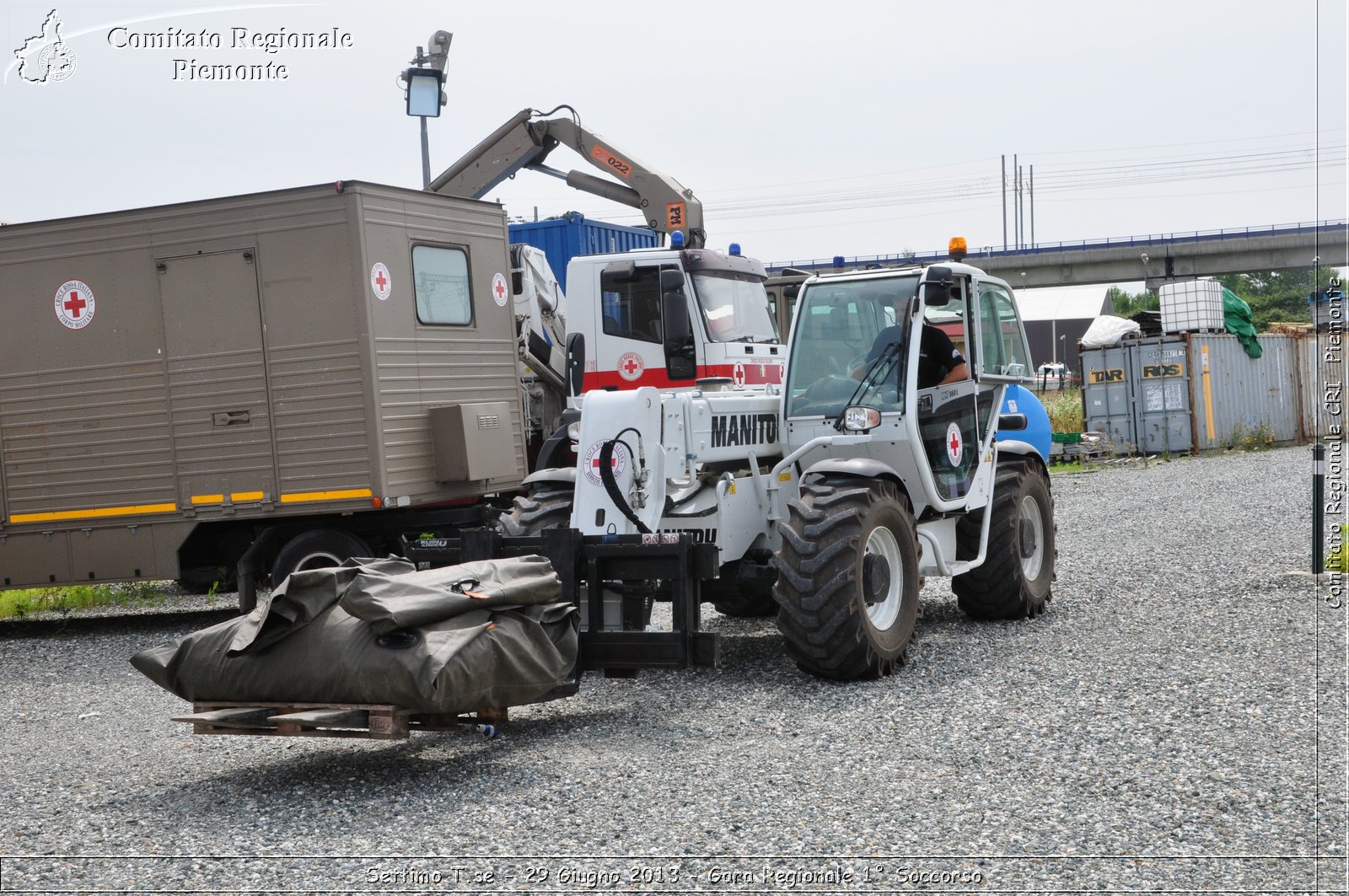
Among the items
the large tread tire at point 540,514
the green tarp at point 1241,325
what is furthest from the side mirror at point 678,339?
the green tarp at point 1241,325

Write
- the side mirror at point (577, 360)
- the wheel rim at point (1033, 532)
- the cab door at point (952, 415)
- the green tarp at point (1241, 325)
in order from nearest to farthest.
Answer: the cab door at point (952, 415) → the wheel rim at point (1033, 532) → the side mirror at point (577, 360) → the green tarp at point (1241, 325)

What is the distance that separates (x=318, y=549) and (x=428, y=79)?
632 cm

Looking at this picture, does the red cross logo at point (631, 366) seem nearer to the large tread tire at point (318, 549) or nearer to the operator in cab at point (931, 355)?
the large tread tire at point (318, 549)

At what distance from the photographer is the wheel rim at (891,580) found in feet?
24.7

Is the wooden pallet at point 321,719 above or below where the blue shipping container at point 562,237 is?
below

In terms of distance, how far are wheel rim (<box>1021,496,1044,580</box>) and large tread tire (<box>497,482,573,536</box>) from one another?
3727 mm

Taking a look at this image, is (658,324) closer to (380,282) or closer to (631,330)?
(631,330)

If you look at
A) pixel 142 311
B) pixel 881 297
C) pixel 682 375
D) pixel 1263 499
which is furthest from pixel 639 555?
pixel 1263 499

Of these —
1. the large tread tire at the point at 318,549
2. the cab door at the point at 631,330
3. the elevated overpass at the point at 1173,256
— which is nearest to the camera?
the large tread tire at the point at 318,549

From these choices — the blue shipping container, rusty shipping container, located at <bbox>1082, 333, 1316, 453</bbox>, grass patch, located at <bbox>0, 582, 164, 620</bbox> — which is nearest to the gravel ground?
grass patch, located at <bbox>0, 582, 164, 620</bbox>

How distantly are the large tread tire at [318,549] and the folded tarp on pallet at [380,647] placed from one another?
4.32 meters

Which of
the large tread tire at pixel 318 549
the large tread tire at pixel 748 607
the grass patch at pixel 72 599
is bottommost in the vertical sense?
the grass patch at pixel 72 599

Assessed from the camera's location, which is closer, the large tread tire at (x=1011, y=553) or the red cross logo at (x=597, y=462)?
the red cross logo at (x=597, y=462)

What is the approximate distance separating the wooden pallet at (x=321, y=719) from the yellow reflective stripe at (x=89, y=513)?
16.8 feet
